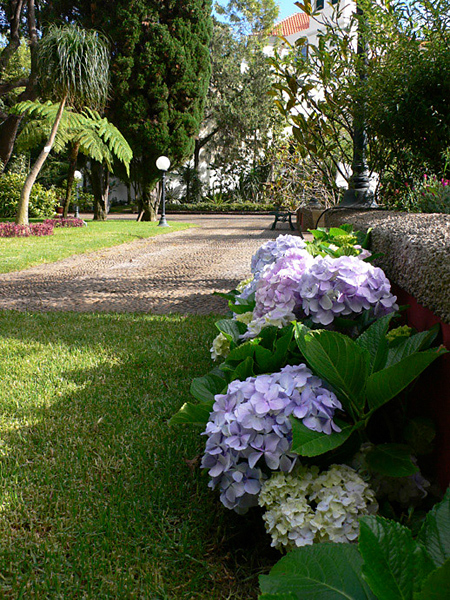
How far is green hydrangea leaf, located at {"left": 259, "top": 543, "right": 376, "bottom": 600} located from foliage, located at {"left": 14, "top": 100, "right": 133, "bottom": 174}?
49.4ft

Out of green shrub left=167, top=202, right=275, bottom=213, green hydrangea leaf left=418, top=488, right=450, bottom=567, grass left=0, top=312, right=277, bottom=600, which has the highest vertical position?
green shrub left=167, top=202, right=275, bottom=213

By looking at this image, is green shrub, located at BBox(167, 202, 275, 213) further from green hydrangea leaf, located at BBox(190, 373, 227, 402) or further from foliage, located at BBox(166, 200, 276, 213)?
green hydrangea leaf, located at BBox(190, 373, 227, 402)

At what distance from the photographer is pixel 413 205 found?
3.95 m

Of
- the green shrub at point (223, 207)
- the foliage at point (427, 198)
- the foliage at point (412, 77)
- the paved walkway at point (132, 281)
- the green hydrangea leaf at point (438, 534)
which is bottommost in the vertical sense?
the paved walkway at point (132, 281)

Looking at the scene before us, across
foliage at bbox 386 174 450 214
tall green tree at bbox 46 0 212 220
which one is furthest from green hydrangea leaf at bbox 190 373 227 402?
tall green tree at bbox 46 0 212 220

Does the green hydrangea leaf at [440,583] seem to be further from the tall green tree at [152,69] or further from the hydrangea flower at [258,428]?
the tall green tree at [152,69]

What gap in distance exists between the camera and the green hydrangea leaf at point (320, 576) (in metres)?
Answer: 0.89

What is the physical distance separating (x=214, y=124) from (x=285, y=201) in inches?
674

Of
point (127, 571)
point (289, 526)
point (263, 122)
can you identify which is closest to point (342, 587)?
point (289, 526)

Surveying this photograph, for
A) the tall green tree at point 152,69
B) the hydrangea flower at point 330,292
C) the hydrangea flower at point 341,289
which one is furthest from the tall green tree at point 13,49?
the hydrangea flower at point 341,289

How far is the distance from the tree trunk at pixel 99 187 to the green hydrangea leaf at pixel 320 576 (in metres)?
18.3

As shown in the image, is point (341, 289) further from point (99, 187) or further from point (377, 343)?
point (99, 187)

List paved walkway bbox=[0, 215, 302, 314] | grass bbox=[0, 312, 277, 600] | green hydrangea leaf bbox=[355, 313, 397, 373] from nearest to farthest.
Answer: grass bbox=[0, 312, 277, 600]
green hydrangea leaf bbox=[355, 313, 397, 373]
paved walkway bbox=[0, 215, 302, 314]

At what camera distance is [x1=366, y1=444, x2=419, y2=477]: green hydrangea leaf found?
123 cm
